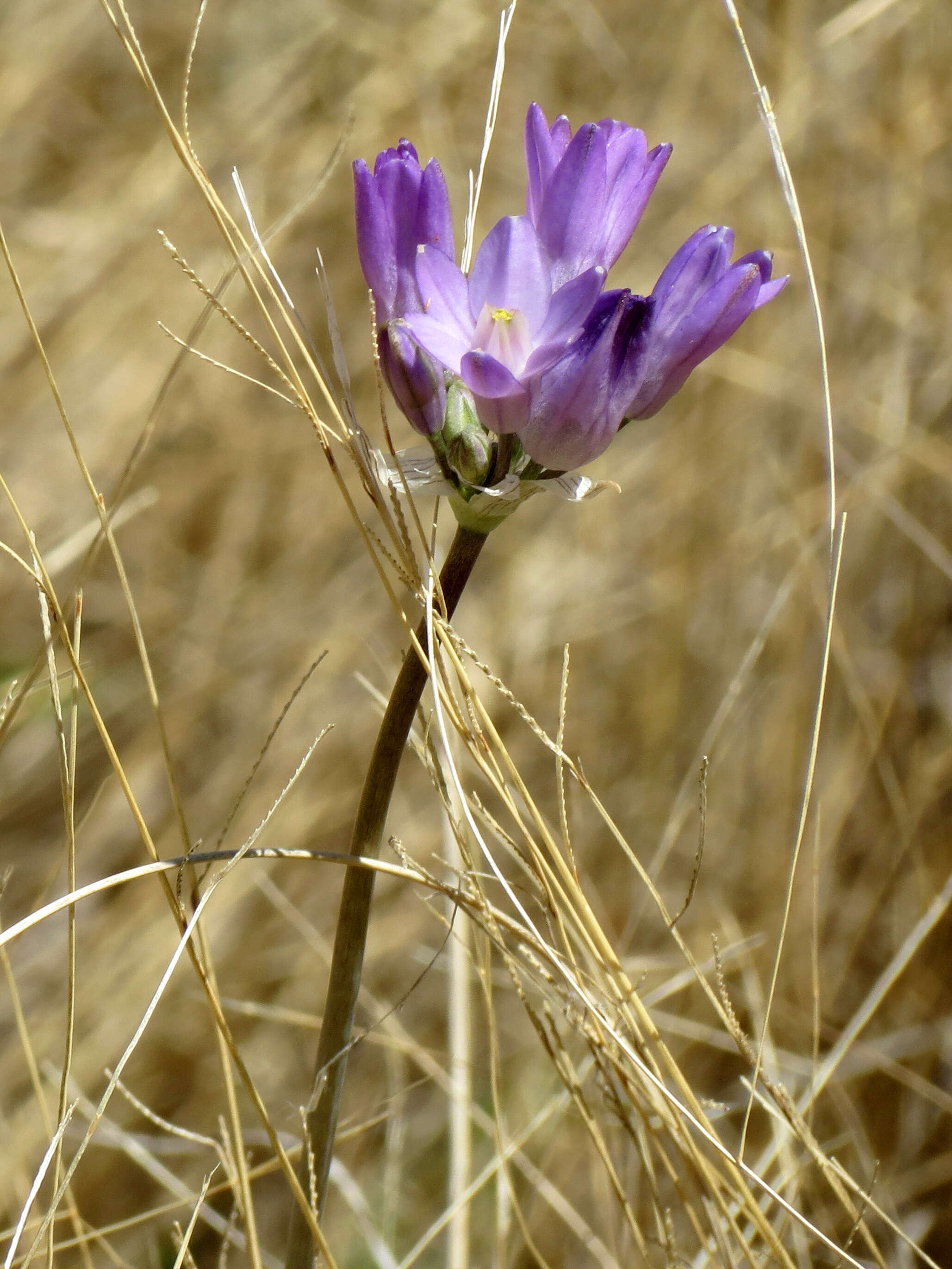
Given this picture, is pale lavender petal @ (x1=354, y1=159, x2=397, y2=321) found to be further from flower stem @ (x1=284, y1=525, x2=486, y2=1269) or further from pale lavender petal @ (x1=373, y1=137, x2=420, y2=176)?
flower stem @ (x1=284, y1=525, x2=486, y2=1269)

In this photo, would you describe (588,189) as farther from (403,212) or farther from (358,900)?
(358,900)

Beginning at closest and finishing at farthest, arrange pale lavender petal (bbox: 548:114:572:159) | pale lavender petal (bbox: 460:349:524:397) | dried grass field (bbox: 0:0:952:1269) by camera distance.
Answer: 1. pale lavender petal (bbox: 460:349:524:397)
2. pale lavender petal (bbox: 548:114:572:159)
3. dried grass field (bbox: 0:0:952:1269)

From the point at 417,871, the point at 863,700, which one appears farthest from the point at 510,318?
the point at 863,700

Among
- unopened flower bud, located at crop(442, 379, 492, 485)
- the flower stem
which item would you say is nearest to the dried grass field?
the flower stem

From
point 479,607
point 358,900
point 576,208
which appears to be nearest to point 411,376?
point 576,208

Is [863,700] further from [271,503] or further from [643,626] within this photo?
[271,503]

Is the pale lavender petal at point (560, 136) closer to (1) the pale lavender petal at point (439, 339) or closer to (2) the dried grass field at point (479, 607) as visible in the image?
(1) the pale lavender petal at point (439, 339)

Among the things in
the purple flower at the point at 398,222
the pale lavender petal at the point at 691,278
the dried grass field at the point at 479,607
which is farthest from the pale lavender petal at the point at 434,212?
the dried grass field at the point at 479,607
